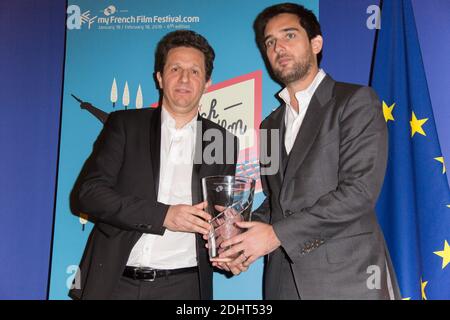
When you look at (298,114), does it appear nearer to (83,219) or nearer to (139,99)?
(139,99)

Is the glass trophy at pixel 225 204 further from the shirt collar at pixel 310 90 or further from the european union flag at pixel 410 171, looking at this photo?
the european union flag at pixel 410 171

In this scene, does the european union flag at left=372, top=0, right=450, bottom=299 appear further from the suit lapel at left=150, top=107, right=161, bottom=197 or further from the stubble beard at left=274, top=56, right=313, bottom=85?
the suit lapel at left=150, top=107, right=161, bottom=197

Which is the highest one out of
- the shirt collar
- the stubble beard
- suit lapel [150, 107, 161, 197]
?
the stubble beard

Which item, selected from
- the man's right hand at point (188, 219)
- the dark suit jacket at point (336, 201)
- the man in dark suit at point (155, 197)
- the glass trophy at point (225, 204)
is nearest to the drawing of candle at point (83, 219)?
the man in dark suit at point (155, 197)

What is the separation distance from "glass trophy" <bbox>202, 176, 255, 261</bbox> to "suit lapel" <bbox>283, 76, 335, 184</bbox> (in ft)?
0.78

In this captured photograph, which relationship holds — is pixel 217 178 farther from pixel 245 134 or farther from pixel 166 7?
pixel 166 7

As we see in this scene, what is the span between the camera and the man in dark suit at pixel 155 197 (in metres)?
2.11

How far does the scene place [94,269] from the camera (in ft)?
7.12

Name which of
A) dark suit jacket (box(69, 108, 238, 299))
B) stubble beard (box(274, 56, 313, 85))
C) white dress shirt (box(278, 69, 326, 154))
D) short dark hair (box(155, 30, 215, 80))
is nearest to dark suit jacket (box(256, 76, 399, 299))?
white dress shirt (box(278, 69, 326, 154))

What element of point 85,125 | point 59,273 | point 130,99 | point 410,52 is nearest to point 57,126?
point 85,125

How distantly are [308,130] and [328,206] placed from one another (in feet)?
1.33

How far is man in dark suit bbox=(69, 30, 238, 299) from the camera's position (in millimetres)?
2113

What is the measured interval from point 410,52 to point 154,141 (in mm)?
1842

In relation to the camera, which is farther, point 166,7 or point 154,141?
point 166,7
